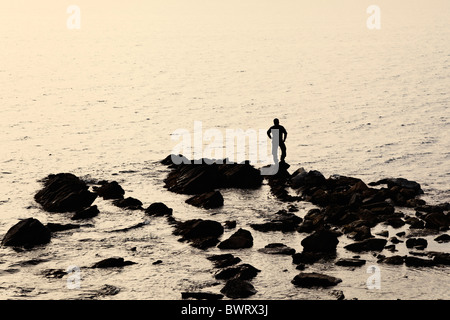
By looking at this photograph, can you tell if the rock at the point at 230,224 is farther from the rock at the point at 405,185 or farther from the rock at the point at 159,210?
the rock at the point at 405,185

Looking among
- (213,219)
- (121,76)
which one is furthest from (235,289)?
(121,76)

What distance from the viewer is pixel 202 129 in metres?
57.9

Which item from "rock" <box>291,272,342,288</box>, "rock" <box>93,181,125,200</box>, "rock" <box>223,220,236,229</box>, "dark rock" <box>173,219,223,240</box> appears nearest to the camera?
"rock" <box>291,272,342,288</box>

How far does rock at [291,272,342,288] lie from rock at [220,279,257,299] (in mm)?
1587

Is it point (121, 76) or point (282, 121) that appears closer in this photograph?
point (282, 121)

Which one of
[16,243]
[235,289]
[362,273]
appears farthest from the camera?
[16,243]

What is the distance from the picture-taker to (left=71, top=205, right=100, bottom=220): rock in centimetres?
3075

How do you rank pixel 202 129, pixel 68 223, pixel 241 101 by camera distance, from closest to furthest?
pixel 68 223
pixel 202 129
pixel 241 101

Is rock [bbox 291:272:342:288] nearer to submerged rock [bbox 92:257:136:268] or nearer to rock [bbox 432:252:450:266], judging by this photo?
rock [bbox 432:252:450:266]

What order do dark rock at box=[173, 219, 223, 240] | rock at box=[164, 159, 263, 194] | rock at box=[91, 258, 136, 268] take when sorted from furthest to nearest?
rock at box=[164, 159, 263, 194] < dark rock at box=[173, 219, 223, 240] < rock at box=[91, 258, 136, 268]

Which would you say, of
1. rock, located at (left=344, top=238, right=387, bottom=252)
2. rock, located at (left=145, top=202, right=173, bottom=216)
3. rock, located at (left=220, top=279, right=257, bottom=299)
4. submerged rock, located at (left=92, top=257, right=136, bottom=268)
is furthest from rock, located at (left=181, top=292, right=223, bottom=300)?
rock, located at (left=145, top=202, right=173, bottom=216)

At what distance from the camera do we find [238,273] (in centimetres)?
2377

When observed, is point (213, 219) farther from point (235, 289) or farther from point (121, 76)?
point (121, 76)

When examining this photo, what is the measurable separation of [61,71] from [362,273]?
3440 inches
